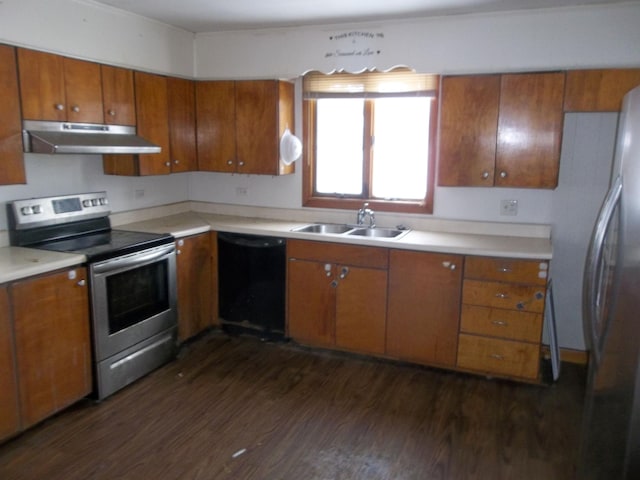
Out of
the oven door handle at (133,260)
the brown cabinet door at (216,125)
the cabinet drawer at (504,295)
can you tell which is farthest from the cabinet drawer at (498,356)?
the brown cabinet door at (216,125)

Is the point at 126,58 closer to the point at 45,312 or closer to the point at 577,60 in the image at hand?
the point at 45,312

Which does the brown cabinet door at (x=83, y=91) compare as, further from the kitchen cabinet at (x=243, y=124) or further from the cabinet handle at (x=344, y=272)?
the cabinet handle at (x=344, y=272)

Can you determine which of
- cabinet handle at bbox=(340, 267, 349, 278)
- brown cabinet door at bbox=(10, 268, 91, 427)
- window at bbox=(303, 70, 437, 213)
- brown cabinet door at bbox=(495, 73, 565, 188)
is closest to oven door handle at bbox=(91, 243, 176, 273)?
brown cabinet door at bbox=(10, 268, 91, 427)

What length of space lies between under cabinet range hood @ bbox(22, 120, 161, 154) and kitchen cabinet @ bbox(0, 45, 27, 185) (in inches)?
2.1

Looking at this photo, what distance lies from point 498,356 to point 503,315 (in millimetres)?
272

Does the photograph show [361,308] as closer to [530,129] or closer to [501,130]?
[501,130]

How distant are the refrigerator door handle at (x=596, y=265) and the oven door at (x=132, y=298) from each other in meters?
2.47

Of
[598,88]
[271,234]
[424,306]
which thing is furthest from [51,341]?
[598,88]

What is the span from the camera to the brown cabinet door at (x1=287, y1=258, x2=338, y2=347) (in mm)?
3652

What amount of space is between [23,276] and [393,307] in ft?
7.22

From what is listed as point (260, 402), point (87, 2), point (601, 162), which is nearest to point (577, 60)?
point (601, 162)

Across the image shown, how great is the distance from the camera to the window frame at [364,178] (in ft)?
12.5

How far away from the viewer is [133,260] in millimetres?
3145

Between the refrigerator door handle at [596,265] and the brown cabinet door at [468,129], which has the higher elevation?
the brown cabinet door at [468,129]
